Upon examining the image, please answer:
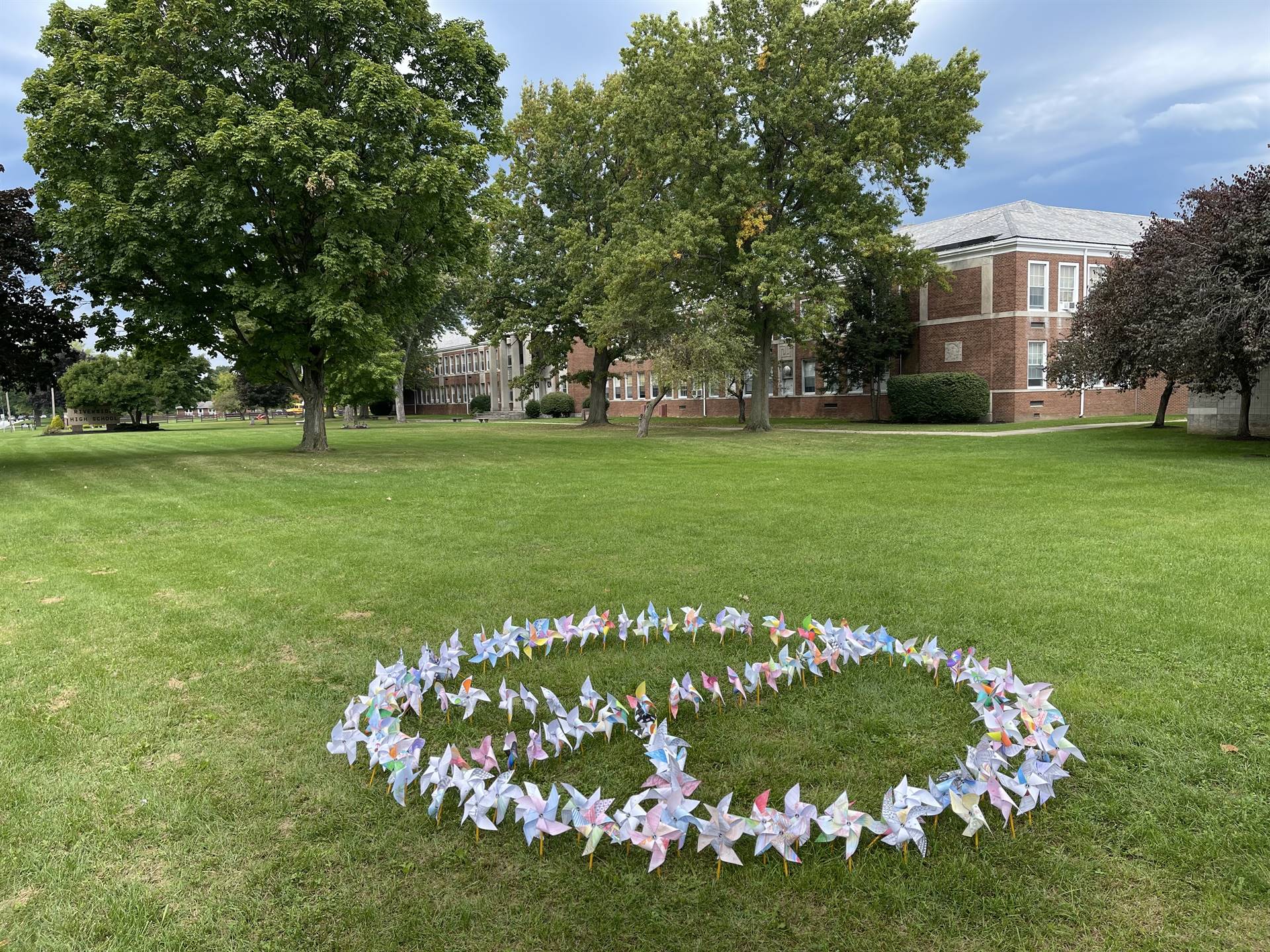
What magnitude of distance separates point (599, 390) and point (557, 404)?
21.4 metres

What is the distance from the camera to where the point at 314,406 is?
2203 cm

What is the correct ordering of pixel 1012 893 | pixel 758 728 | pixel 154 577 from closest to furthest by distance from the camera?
pixel 1012 893 → pixel 758 728 → pixel 154 577

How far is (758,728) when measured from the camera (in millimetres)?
3666

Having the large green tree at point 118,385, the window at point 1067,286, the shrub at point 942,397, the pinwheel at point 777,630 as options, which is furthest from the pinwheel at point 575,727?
the large green tree at point 118,385

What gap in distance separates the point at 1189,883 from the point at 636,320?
87.4ft

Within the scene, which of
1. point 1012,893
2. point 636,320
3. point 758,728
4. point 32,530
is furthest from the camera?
point 636,320

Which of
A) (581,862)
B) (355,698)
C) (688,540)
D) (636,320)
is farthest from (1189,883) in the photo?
(636,320)

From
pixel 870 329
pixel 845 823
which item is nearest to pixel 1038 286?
pixel 870 329

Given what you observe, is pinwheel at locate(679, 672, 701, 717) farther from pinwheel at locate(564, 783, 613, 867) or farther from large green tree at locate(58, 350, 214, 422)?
large green tree at locate(58, 350, 214, 422)

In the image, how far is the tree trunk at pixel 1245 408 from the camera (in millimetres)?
20266

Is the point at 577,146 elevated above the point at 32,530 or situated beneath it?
elevated above

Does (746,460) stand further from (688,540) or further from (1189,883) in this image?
(1189,883)

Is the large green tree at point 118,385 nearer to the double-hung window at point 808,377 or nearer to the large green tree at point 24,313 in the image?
the large green tree at point 24,313

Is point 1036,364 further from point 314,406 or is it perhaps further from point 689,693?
point 689,693
